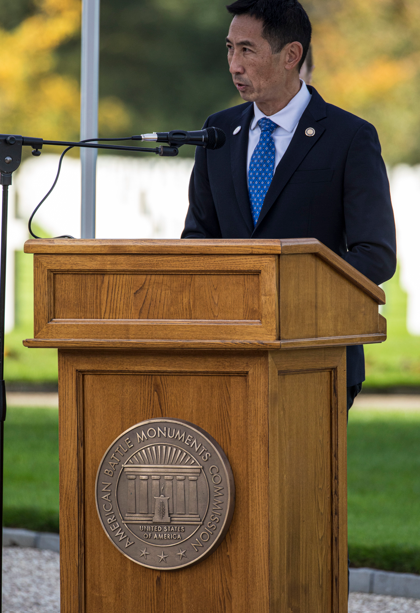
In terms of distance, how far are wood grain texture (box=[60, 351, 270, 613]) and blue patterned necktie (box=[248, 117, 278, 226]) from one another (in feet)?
2.12

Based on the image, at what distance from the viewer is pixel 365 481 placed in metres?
5.12

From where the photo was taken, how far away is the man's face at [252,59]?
214 cm

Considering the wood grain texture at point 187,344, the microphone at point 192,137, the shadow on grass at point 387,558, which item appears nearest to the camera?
the wood grain texture at point 187,344

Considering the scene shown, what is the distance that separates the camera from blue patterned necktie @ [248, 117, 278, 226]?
2.19m

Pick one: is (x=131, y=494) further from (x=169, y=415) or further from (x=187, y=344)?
(x=187, y=344)

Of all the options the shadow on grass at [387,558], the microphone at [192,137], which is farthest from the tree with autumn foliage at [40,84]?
the microphone at [192,137]

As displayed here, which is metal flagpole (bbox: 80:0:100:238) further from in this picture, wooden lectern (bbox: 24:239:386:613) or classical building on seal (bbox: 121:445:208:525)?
classical building on seal (bbox: 121:445:208:525)

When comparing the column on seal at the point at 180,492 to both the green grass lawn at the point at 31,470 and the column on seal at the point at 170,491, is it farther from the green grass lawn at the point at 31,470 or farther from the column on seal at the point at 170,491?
the green grass lawn at the point at 31,470

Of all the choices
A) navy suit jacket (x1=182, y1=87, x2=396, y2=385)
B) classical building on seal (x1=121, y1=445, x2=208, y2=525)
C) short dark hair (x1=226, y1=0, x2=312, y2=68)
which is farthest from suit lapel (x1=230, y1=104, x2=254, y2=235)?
classical building on seal (x1=121, y1=445, x2=208, y2=525)

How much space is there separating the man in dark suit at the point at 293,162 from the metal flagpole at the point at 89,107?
20.4 inches

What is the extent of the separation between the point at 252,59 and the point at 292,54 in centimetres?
13

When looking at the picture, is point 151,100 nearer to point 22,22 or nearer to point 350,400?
point 22,22

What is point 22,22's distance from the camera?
9703 mm

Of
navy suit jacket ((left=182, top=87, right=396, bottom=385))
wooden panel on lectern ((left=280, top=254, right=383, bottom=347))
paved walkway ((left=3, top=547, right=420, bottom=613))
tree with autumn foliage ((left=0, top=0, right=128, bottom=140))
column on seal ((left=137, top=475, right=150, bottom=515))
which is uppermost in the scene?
tree with autumn foliage ((left=0, top=0, right=128, bottom=140))
